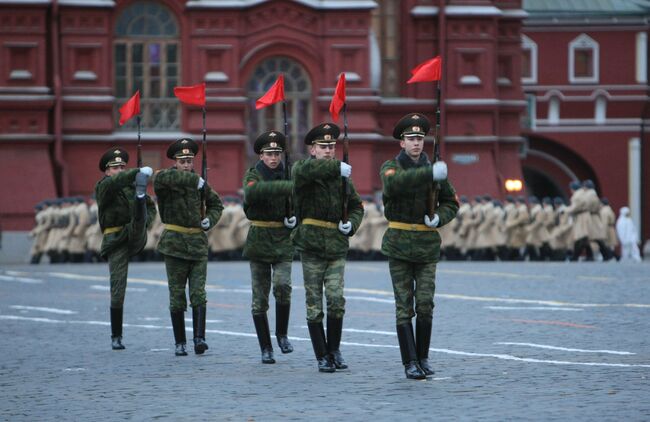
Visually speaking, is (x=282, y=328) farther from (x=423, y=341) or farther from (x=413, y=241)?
(x=413, y=241)

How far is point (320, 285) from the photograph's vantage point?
43.5 ft

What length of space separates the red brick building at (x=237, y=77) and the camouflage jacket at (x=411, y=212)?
A: 27.4 m

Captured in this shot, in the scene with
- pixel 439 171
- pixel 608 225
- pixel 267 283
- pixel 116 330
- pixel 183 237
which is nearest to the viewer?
pixel 439 171

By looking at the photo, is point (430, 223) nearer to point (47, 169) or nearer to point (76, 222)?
point (76, 222)

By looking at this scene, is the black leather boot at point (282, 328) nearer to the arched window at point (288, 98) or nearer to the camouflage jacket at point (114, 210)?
the camouflage jacket at point (114, 210)

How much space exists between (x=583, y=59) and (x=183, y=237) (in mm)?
47414

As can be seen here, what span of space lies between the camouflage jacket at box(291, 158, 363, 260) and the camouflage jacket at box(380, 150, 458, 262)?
2.36 ft

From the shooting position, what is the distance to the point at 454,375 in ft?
41.2

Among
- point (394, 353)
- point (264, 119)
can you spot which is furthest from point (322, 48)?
point (394, 353)

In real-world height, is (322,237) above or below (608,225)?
above

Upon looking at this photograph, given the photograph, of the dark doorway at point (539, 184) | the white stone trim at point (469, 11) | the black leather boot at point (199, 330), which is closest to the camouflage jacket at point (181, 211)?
the black leather boot at point (199, 330)

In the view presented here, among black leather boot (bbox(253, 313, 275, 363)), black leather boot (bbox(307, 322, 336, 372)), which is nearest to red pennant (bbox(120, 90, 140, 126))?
black leather boot (bbox(253, 313, 275, 363))

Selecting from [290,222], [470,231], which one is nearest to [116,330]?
[290,222]

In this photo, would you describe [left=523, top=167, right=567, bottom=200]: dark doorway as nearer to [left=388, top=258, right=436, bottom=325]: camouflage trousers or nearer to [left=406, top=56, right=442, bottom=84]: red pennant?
[left=406, top=56, right=442, bottom=84]: red pennant
